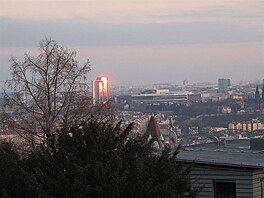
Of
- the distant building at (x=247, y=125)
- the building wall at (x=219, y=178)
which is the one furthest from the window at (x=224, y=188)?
the distant building at (x=247, y=125)

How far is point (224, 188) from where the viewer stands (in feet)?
73.5

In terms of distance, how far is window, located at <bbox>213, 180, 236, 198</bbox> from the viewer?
72.7 ft

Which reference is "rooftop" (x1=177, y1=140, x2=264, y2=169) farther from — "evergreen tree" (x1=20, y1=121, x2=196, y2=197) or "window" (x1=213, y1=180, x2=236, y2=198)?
"evergreen tree" (x1=20, y1=121, x2=196, y2=197)

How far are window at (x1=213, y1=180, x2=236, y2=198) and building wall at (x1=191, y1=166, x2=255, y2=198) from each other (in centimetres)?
10

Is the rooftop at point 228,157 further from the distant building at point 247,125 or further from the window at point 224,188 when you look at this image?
the distant building at point 247,125

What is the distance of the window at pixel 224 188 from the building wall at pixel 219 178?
10cm

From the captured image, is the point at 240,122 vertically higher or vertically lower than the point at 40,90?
lower

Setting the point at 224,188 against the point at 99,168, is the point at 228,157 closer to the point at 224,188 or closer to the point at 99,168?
the point at 224,188

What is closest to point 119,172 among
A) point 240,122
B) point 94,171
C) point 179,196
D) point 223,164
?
point 94,171

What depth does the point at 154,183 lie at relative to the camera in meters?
17.1

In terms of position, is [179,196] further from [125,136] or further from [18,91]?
[18,91]

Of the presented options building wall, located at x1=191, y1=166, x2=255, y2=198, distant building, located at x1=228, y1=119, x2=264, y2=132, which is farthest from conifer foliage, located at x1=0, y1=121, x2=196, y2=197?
distant building, located at x1=228, y1=119, x2=264, y2=132

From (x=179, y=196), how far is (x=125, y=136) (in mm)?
1801

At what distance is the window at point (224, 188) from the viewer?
22156mm
